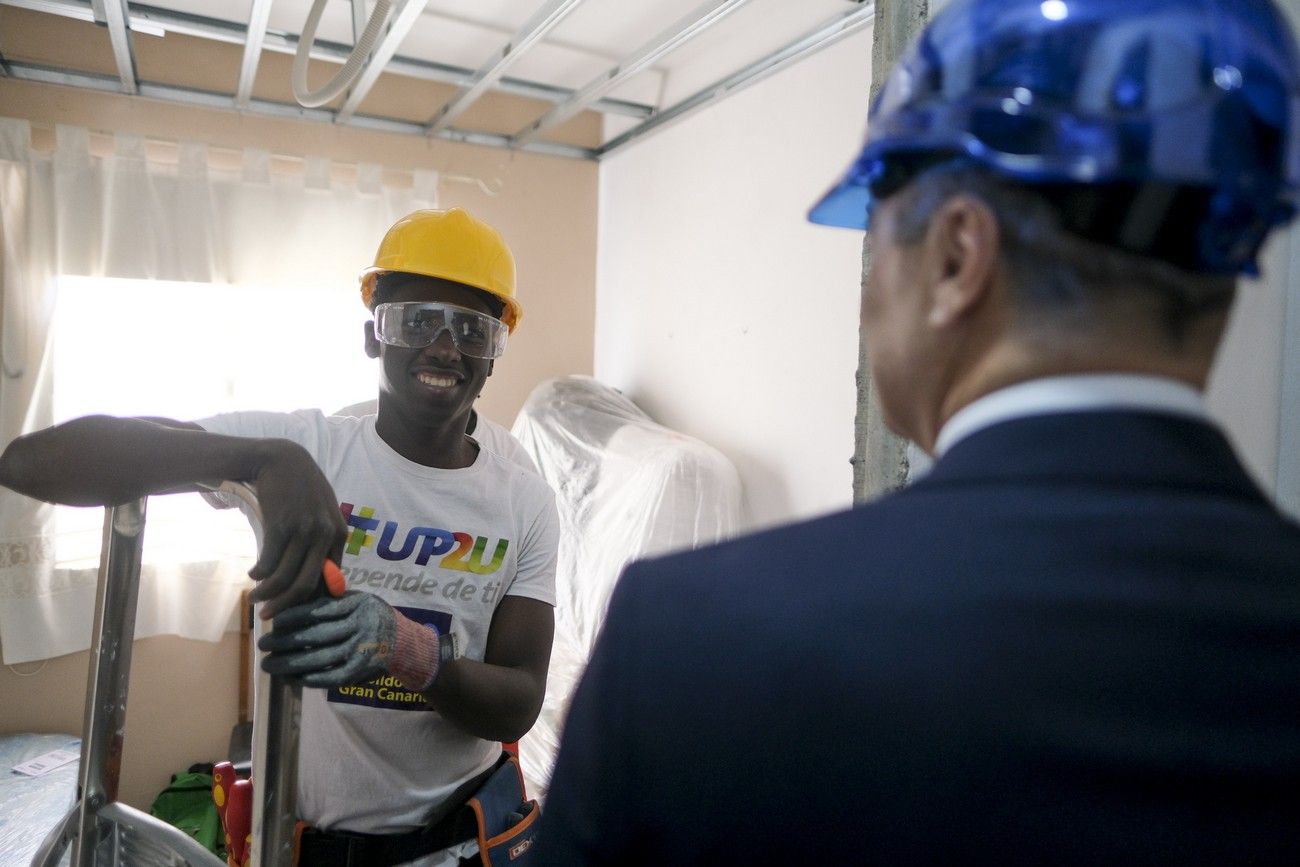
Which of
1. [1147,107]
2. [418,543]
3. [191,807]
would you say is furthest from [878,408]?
[191,807]

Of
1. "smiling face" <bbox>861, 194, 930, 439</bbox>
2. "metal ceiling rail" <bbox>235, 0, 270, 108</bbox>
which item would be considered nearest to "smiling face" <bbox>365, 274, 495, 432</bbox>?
"smiling face" <bbox>861, 194, 930, 439</bbox>

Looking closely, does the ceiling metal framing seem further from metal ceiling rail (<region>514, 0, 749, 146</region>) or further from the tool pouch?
the tool pouch

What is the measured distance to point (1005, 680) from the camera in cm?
41

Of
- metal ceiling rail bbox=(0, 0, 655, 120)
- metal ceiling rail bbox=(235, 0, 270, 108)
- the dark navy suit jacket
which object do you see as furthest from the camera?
metal ceiling rail bbox=(0, 0, 655, 120)

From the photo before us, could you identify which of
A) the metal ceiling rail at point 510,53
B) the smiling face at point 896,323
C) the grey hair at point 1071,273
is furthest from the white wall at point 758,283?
the grey hair at point 1071,273

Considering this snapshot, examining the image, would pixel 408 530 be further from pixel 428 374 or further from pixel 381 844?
pixel 381 844

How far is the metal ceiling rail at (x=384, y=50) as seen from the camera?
2512 mm

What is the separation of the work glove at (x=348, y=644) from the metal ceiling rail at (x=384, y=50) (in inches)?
78.2

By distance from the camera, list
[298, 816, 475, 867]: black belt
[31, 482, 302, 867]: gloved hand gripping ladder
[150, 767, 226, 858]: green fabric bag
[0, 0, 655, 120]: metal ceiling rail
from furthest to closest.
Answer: [150, 767, 226, 858]: green fabric bag → [0, 0, 655, 120]: metal ceiling rail → [298, 816, 475, 867]: black belt → [31, 482, 302, 867]: gloved hand gripping ladder

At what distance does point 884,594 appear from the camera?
0.43 meters

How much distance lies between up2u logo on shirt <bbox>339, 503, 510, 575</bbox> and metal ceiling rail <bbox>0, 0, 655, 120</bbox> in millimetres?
2404

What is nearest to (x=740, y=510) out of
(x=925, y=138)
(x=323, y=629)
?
(x=323, y=629)

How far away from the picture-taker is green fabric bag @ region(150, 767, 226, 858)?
3.43 metres

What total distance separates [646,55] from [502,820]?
264cm
